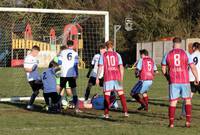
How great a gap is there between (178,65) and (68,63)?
14.0 feet

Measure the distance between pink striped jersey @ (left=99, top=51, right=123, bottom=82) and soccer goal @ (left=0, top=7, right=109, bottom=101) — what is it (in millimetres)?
8018

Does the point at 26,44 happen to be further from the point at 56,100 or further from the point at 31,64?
the point at 56,100

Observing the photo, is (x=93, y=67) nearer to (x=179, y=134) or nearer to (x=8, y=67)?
(x=179, y=134)

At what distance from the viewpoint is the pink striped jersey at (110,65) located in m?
14.1

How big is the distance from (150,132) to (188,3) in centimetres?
5232

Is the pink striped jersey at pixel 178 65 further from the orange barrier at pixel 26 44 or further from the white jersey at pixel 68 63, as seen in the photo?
the orange barrier at pixel 26 44

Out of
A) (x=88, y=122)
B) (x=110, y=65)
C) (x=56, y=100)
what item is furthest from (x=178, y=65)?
(x=56, y=100)

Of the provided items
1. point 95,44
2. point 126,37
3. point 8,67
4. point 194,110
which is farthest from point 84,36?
point 126,37

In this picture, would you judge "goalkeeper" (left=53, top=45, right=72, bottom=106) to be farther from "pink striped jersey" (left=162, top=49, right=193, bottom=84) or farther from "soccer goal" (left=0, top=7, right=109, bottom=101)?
"soccer goal" (left=0, top=7, right=109, bottom=101)

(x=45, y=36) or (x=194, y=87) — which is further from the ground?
(x=45, y=36)

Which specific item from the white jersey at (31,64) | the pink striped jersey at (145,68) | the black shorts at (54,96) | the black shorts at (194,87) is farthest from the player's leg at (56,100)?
the black shorts at (194,87)

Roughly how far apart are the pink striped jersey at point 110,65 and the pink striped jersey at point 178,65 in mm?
2060

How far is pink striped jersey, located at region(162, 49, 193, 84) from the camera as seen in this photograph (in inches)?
485

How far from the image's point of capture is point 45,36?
27.2m
